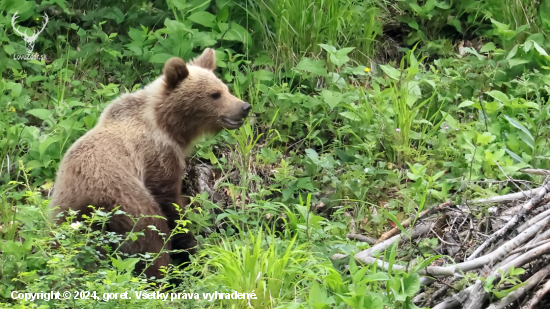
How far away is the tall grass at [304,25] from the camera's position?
6.14m

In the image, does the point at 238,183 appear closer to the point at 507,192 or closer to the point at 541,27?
the point at 507,192

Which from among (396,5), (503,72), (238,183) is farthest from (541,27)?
(238,183)

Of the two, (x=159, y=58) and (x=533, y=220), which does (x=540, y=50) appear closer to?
(x=533, y=220)

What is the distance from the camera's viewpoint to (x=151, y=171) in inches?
178

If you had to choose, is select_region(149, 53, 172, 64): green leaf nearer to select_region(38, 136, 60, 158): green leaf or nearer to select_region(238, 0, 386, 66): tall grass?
select_region(238, 0, 386, 66): tall grass

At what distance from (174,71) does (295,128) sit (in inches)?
55.3

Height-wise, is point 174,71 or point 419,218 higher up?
point 174,71

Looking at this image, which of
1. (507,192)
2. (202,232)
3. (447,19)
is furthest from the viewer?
(447,19)

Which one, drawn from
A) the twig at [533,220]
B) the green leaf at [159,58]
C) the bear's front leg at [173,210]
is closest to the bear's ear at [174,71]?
the bear's front leg at [173,210]

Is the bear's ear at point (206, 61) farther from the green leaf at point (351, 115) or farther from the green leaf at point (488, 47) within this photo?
the green leaf at point (488, 47)

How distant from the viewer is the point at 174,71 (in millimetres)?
4691

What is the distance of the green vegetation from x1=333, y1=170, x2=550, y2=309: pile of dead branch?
3.2 inches

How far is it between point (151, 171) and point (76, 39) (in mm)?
2936

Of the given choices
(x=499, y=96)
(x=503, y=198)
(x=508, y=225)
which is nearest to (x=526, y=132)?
Answer: (x=499, y=96)
